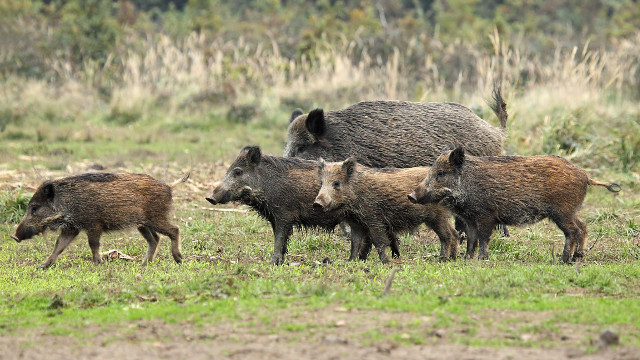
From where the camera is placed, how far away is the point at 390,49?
24.6 metres

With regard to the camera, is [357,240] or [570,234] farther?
[357,240]

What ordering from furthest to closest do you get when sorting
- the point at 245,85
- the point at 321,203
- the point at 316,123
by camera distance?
the point at 245,85, the point at 316,123, the point at 321,203

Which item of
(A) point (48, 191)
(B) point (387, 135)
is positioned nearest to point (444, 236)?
(B) point (387, 135)

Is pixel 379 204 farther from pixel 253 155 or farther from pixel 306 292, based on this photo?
pixel 306 292

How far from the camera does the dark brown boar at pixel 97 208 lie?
8.65 metres

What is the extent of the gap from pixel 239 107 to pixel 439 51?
761 centimetres

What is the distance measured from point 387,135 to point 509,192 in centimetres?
230

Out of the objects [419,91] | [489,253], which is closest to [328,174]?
[489,253]

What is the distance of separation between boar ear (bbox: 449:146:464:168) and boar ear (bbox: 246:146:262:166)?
1944 mm

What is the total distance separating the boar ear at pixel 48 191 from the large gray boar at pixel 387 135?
9.61ft

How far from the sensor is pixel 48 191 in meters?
8.77

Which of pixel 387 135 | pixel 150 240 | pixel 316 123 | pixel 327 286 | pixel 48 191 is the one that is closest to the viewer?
pixel 327 286

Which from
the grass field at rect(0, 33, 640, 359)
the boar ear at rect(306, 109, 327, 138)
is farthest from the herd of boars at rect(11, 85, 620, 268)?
the boar ear at rect(306, 109, 327, 138)

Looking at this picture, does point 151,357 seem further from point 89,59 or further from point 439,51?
point 439,51
